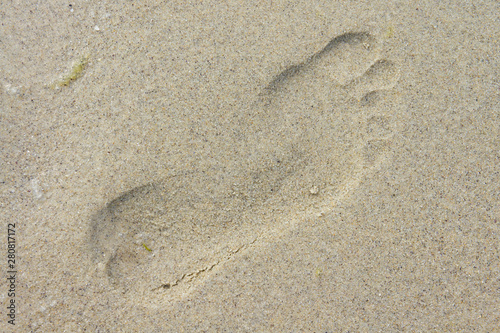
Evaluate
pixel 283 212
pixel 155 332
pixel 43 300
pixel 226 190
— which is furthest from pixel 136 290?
pixel 283 212

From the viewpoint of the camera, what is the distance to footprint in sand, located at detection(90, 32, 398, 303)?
156 cm

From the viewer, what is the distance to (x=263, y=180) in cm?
161

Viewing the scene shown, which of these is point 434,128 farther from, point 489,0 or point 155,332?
point 155,332

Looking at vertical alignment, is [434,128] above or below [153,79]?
below

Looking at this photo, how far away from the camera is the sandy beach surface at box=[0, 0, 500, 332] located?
1527 millimetres

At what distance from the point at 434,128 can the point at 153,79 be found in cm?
140

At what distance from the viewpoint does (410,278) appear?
1.54 metres

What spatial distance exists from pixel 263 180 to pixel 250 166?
9 cm

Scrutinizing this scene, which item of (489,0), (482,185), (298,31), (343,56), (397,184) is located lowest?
(482,185)

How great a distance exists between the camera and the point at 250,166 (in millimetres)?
1608

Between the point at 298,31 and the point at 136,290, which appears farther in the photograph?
the point at 298,31

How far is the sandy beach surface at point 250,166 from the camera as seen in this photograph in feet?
5.01

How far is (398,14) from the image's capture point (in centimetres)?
168

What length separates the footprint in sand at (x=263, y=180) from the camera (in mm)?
1560
